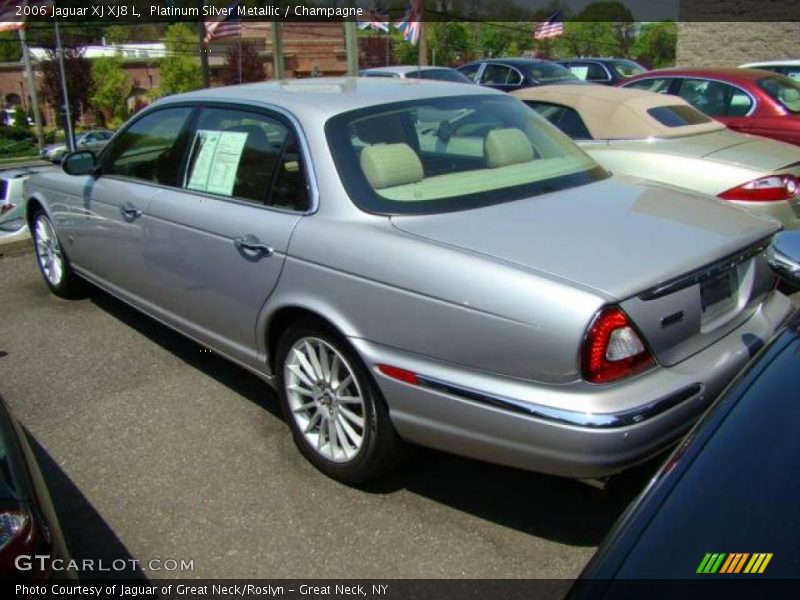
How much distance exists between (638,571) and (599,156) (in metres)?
4.54

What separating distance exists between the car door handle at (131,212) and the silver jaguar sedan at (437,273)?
0.01 m

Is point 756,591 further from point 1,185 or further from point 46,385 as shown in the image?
point 1,185

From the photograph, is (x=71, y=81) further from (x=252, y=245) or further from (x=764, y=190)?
(x=252, y=245)

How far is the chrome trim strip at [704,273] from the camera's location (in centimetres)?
246

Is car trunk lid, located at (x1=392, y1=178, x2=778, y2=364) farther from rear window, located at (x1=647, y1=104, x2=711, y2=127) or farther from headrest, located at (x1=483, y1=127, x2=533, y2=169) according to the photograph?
rear window, located at (x1=647, y1=104, x2=711, y2=127)

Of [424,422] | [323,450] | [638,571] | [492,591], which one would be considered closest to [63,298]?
[323,450]

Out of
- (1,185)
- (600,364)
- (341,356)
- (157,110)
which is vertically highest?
(157,110)

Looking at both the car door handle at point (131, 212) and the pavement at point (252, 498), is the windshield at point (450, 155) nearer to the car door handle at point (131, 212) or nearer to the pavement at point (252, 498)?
the pavement at point (252, 498)

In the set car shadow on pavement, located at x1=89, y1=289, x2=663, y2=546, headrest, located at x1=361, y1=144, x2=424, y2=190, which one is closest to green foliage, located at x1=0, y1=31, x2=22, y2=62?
headrest, located at x1=361, y1=144, x2=424, y2=190

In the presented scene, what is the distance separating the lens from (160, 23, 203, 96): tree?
70812 millimetres

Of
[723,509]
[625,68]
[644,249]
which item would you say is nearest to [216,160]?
[644,249]

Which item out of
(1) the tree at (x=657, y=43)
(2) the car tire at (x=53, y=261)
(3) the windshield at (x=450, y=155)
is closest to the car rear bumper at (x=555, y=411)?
(3) the windshield at (x=450, y=155)

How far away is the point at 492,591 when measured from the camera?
251cm

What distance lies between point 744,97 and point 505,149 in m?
5.67
